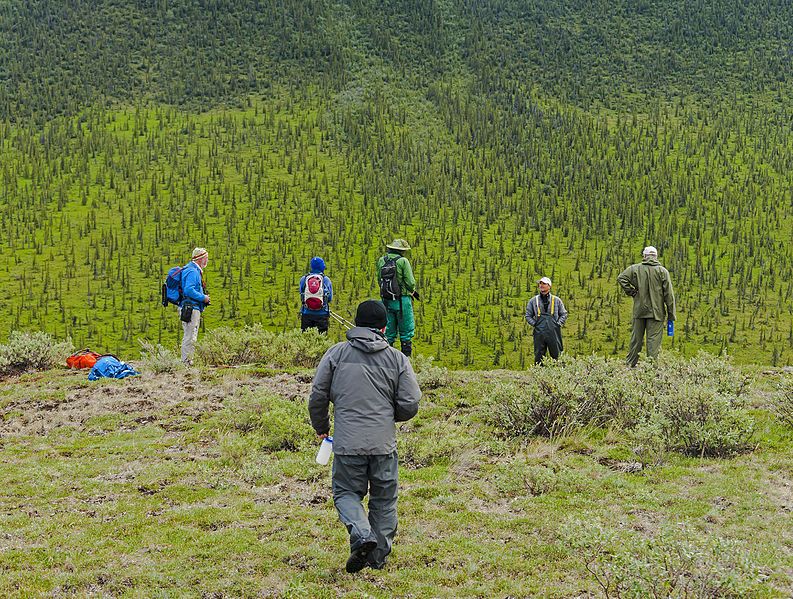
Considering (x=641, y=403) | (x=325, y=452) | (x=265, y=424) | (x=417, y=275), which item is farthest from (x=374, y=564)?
(x=417, y=275)

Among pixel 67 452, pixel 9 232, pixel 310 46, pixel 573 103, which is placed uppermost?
pixel 310 46

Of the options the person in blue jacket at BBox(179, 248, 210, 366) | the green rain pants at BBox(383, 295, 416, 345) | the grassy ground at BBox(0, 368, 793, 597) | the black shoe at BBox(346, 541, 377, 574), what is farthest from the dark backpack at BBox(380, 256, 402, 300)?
the black shoe at BBox(346, 541, 377, 574)

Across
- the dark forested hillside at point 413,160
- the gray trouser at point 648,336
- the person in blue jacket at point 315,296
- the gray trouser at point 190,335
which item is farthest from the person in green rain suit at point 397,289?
the dark forested hillside at point 413,160

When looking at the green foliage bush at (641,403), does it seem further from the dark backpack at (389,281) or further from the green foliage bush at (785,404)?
the dark backpack at (389,281)

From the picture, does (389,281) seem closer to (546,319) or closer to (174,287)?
(546,319)

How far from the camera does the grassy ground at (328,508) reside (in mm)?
5867

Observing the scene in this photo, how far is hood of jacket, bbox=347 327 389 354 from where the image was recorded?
606 cm

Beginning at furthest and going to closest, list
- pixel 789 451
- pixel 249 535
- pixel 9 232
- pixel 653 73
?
pixel 653 73
pixel 9 232
pixel 789 451
pixel 249 535

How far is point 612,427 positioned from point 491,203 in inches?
946

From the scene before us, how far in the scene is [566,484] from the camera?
26.3 ft

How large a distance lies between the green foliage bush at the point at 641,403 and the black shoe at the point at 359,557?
419cm

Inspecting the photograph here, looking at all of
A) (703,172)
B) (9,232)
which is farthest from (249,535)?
(703,172)

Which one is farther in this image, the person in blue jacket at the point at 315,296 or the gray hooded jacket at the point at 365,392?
the person in blue jacket at the point at 315,296

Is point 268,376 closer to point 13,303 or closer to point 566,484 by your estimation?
point 566,484
